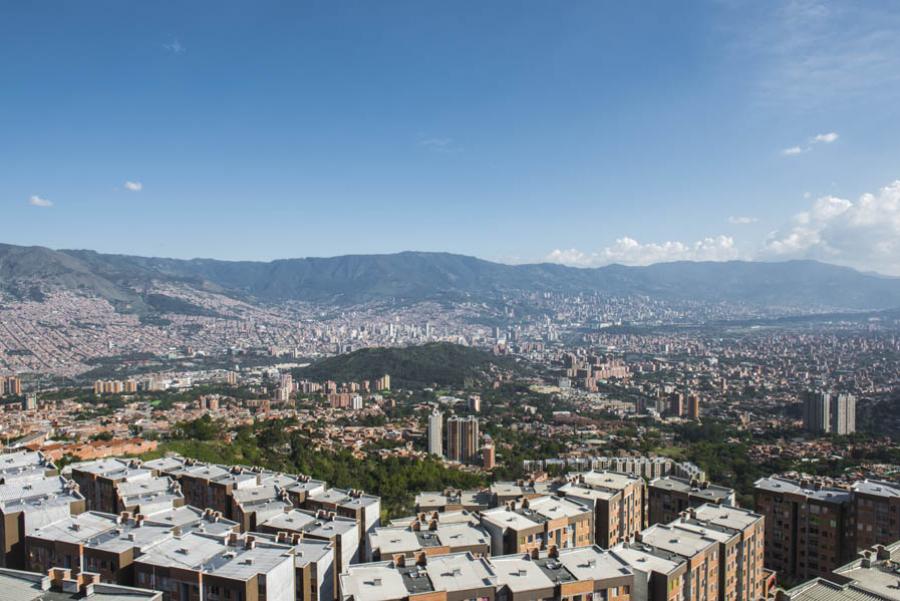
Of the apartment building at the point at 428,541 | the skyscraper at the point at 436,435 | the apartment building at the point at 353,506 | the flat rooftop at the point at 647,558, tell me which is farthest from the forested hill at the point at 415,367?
the flat rooftop at the point at 647,558

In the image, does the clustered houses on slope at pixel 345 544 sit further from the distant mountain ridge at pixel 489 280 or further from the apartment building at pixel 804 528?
the distant mountain ridge at pixel 489 280

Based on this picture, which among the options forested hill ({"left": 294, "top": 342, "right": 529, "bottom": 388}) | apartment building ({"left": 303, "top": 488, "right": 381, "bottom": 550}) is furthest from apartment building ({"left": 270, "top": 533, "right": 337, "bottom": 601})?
forested hill ({"left": 294, "top": 342, "right": 529, "bottom": 388})

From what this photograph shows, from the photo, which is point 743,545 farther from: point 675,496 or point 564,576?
point 564,576

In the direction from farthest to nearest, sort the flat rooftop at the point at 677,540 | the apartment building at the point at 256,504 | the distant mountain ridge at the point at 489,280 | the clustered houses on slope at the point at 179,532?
the distant mountain ridge at the point at 489,280
the apartment building at the point at 256,504
the flat rooftop at the point at 677,540
the clustered houses on slope at the point at 179,532

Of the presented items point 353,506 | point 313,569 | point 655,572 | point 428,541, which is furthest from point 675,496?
point 313,569

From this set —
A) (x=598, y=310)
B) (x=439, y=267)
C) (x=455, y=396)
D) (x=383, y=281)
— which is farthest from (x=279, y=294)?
(x=455, y=396)

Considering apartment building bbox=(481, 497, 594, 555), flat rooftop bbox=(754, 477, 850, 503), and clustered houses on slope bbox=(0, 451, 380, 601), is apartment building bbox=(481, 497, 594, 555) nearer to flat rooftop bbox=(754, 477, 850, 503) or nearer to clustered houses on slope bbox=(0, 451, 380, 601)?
clustered houses on slope bbox=(0, 451, 380, 601)

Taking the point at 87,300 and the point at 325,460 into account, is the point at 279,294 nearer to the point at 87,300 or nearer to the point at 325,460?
the point at 87,300
